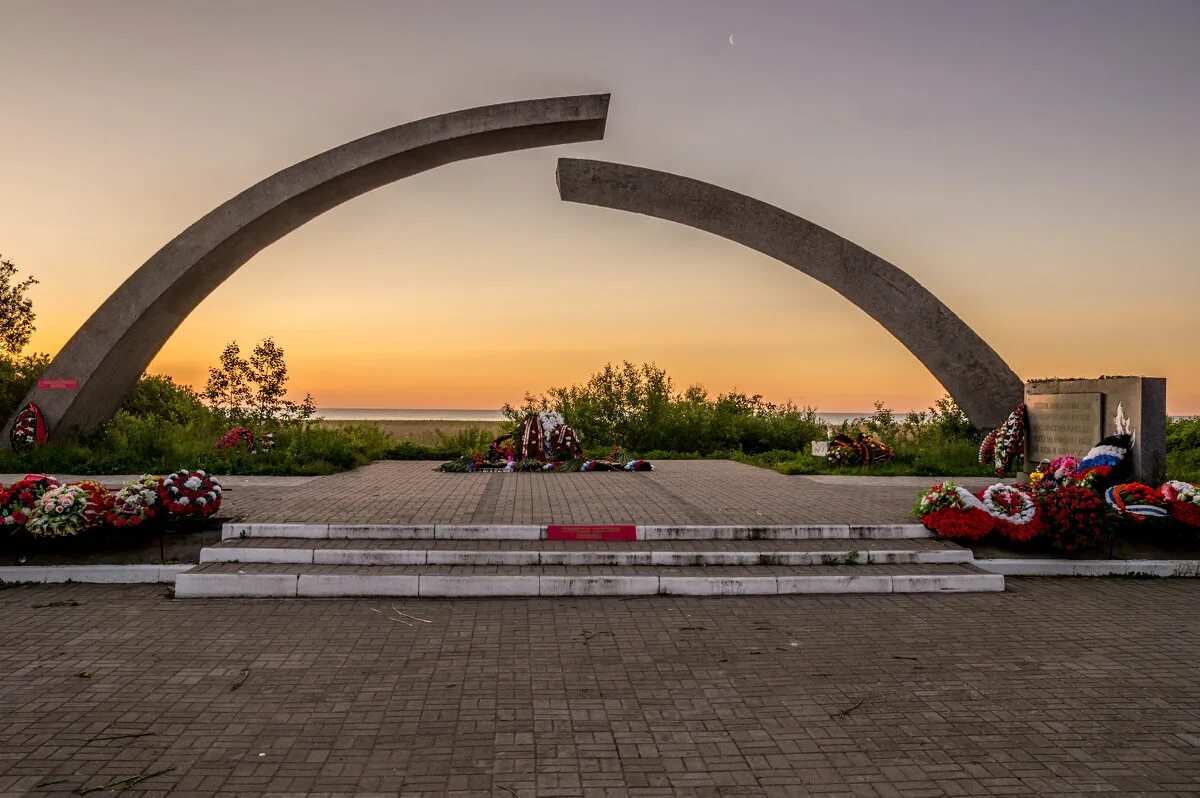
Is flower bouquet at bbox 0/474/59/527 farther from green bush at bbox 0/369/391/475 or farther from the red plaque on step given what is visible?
green bush at bbox 0/369/391/475

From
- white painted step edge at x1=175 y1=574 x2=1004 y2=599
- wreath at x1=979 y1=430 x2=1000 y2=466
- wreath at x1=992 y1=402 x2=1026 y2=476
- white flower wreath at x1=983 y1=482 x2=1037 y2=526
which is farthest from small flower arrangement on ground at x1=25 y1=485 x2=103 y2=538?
wreath at x1=979 y1=430 x2=1000 y2=466

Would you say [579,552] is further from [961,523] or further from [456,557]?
[961,523]

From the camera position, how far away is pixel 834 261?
13.8 metres

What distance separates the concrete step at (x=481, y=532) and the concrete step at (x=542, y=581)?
0.63 meters

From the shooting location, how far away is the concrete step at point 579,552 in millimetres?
6902

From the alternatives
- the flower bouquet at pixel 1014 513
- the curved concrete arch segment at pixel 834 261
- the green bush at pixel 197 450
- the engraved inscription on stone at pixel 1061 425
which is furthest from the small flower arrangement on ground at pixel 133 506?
the engraved inscription on stone at pixel 1061 425

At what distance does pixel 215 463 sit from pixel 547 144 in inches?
312

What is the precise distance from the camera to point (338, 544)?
23.6 feet

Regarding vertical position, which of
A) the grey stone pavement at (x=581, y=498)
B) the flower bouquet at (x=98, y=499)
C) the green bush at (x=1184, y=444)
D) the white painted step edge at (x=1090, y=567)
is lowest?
the white painted step edge at (x=1090, y=567)

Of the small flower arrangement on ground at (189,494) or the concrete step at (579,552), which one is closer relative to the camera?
the concrete step at (579,552)

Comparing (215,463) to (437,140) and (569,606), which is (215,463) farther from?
(569,606)

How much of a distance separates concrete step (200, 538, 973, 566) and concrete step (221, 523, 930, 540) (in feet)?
0.25

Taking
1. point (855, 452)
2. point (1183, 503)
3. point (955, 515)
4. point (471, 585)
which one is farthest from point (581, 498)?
point (855, 452)

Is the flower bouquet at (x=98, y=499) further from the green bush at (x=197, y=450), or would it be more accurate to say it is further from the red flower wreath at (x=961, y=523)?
the red flower wreath at (x=961, y=523)
